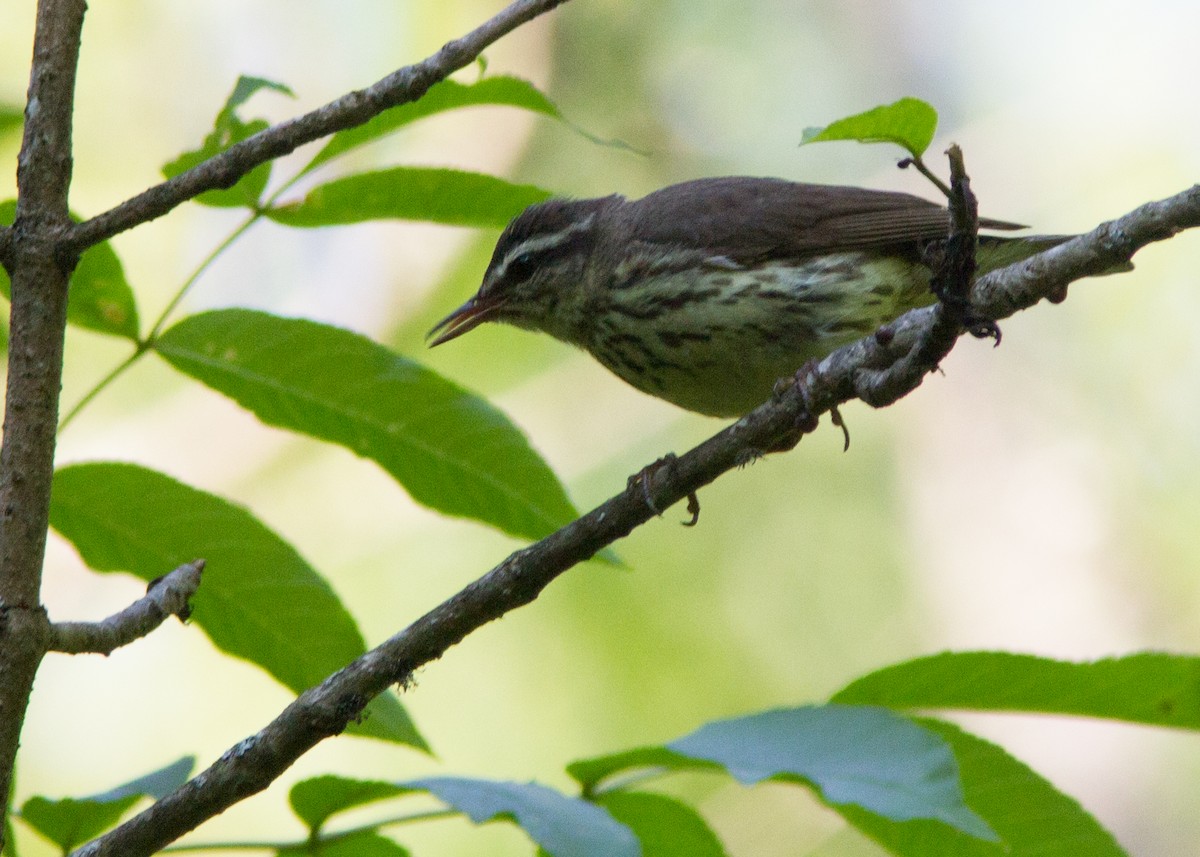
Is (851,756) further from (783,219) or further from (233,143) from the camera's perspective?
(783,219)

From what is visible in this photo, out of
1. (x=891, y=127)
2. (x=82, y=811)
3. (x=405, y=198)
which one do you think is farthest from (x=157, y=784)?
(x=891, y=127)

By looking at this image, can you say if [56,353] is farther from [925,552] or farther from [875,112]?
[925,552]

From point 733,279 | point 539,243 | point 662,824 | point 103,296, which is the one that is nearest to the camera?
point 662,824

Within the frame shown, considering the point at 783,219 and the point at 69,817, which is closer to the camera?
the point at 69,817

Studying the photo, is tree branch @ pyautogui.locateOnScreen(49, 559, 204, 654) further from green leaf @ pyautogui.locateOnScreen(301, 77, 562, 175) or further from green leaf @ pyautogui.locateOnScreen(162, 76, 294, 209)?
green leaf @ pyautogui.locateOnScreen(301, 77, 562, 175)

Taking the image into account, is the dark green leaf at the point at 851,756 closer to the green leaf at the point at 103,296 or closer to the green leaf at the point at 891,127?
the green leaf at the point at 891,127

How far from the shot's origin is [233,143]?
276 centimetres

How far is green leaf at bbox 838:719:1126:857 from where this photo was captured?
2.41m

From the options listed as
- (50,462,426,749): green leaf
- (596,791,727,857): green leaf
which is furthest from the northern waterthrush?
(596,791,727,857): green leaf

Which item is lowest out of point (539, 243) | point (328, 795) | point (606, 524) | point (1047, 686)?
point (1047, 686)

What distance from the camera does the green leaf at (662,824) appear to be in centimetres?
245

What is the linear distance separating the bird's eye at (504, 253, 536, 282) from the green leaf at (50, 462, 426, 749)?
9.52 feet

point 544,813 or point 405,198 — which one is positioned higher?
point 405,198

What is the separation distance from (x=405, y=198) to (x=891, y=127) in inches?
48.9
